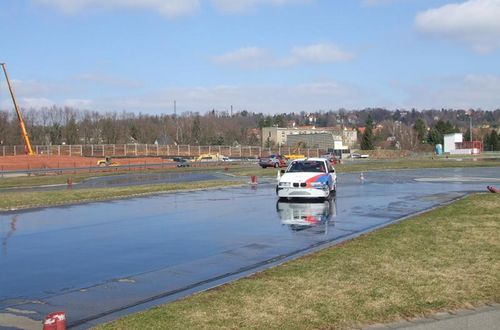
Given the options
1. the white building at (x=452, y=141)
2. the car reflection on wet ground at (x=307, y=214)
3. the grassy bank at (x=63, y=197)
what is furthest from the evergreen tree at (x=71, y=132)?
the car reflection on wet ground at (x=307, y=214)

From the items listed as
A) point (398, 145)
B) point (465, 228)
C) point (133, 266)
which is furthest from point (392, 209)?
point (398, 145)

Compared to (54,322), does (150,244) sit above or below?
below

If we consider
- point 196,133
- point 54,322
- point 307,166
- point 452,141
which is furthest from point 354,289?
point 196,133

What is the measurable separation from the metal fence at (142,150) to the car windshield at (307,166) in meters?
76.8

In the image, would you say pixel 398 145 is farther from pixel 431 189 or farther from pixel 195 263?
pixel 195 263

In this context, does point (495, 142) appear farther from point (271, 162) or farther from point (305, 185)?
point (305, 185)

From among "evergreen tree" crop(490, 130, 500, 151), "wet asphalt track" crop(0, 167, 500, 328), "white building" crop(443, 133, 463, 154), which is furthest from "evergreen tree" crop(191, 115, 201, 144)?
"wet asphalt track" crop(0, 167, 500, 328)

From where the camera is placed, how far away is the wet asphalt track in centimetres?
785

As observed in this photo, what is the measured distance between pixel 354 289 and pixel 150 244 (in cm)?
559

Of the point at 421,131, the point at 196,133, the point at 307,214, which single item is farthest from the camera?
the point at 421,131

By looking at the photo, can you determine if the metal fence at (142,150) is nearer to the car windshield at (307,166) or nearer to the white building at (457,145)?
the white building at (457,145)

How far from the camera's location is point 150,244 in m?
11.9

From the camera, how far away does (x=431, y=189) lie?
83.7 feet

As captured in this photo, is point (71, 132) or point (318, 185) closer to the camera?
point (318, 185)
